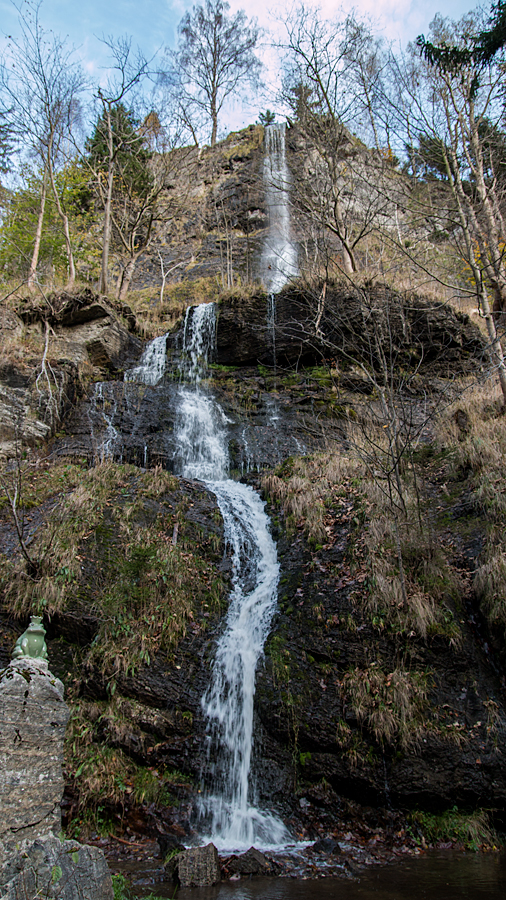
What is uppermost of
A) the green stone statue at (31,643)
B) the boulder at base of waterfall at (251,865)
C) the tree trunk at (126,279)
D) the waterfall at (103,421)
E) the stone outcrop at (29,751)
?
the tree trunk at (126,279)

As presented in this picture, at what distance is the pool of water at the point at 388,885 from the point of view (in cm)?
345

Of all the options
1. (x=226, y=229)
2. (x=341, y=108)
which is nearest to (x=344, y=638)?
(x=341, y=108)

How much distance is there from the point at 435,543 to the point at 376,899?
166 inches

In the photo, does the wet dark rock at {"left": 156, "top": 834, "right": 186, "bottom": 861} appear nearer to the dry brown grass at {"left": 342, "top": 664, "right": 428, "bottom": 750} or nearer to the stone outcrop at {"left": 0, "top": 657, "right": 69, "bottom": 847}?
the stone outcrop at {"left": 0, "top": 657, "right": 69, "bottom": 847}

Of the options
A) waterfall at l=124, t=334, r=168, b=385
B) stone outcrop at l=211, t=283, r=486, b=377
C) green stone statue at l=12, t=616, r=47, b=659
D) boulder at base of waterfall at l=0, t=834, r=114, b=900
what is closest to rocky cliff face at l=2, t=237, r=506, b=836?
boulder at base of waterfall at l=0, t=834, r=114, b=900

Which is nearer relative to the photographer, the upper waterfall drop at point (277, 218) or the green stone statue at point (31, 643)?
the green stone statue at point (31, 643)

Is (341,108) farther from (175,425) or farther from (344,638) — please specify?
(344,638)

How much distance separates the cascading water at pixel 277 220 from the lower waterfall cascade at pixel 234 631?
10.8 metres

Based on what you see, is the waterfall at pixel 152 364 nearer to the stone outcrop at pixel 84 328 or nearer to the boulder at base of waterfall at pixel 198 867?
the stone outcrop at pixel 84 328

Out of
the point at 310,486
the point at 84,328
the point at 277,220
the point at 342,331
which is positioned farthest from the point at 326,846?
the point at 277,220

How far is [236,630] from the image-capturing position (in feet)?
22.7

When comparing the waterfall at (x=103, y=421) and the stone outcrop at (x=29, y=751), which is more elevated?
the waterfall at (x=103, y=421)

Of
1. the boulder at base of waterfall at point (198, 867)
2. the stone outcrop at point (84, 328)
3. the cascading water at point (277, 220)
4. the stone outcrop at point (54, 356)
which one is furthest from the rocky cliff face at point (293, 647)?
the cascading water at point (277, 220)

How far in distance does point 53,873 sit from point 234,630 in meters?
4.40
